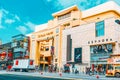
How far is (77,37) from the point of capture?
7419 cm

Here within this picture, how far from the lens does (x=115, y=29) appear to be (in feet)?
206

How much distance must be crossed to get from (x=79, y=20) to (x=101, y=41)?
663 inches

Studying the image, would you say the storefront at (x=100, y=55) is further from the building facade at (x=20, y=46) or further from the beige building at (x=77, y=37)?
the building facade at (x=20, y=46)

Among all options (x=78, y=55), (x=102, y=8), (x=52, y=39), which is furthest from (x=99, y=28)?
(x=52, y=39)

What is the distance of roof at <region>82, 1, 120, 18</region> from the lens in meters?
75.8

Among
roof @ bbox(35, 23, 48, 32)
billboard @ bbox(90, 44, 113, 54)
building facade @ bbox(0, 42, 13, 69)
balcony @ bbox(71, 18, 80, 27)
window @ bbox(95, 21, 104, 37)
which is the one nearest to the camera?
billboard @ bbox(90, 44, 113, 54)

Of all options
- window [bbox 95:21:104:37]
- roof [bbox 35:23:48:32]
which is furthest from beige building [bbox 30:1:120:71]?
roof [bbox 35:23:48:32]

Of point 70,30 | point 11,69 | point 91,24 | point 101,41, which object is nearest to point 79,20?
point 70,30

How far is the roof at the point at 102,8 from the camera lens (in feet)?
249

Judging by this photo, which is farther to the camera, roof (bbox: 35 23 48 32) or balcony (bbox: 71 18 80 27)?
roof (bbox: 35 23 48 32)

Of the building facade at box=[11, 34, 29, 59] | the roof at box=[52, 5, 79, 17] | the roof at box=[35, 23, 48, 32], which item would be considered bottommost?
the building facade at box=[11, 34, 29, 59]

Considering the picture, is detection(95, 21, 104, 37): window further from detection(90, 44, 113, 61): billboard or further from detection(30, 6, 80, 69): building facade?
detection(30, 6, 80, 69): building facade

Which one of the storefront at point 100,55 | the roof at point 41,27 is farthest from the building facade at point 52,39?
the storefront at point 100,55

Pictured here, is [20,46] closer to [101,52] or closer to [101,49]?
[101,49]
